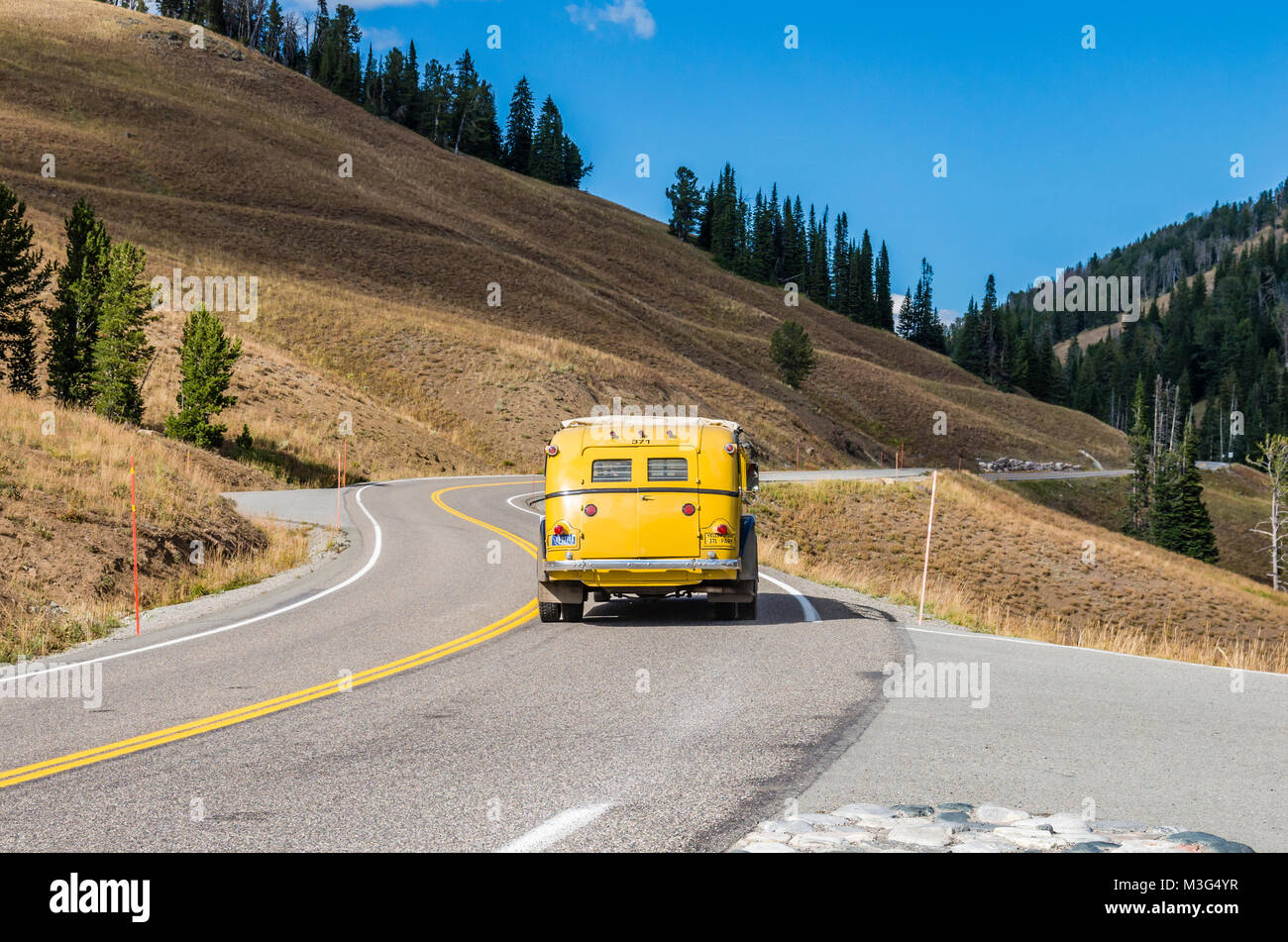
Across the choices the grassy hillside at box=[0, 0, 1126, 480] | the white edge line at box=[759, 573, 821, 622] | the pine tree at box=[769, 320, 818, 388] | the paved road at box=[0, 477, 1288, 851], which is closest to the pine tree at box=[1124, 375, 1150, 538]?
the grassy hillside at box=[0, 0, 1126, 480]

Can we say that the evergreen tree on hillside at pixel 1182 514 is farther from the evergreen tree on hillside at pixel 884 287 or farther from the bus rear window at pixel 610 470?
the evergreen tree on hillside at pixel 884 287

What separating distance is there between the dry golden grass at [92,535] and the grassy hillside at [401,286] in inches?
707

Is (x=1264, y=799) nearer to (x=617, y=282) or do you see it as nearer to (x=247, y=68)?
(x=617, y=282)

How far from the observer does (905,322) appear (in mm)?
176125

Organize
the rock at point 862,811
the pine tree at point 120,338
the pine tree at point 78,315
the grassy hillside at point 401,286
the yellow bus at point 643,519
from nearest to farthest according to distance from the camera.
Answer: the rock at point 862,811
the yellow bus at point 643,519
the pine tree at point 120,338
the pine tree at point 78,315
the grassy hillside at point 401,286

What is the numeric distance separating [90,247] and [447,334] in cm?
2738

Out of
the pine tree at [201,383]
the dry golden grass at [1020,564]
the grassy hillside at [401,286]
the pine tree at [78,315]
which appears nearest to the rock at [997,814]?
the dry golden grass at [1020,564]

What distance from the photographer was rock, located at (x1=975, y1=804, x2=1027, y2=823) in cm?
515

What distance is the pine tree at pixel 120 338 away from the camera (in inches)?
1298

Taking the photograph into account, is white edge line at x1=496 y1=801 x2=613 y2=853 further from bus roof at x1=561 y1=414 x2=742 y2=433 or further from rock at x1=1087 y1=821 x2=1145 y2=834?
bus roof at x1=561 y1=414 x2=742 y2=433

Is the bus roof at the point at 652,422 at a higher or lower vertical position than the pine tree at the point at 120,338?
lower

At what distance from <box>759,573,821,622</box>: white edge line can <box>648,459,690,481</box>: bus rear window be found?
2564 millimetres

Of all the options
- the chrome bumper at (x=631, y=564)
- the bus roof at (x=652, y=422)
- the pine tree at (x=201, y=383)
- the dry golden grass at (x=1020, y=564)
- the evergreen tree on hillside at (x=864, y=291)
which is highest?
the evergreen tree on hillside at (x=864, y=291)
